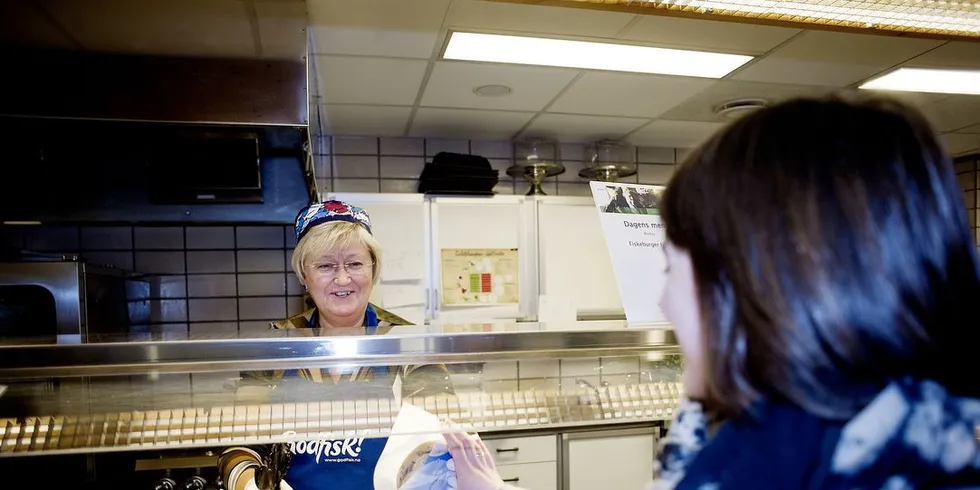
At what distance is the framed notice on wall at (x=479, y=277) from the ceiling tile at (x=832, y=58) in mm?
1533

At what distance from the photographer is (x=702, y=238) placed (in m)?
0.44

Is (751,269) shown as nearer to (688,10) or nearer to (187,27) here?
(688,10)

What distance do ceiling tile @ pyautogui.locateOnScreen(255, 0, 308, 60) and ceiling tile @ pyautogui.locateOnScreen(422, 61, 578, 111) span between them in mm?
843

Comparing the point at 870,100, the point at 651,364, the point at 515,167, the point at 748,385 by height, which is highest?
the point at 515,167

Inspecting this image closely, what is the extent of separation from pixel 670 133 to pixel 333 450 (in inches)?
119

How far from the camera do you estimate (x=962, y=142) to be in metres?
3.69

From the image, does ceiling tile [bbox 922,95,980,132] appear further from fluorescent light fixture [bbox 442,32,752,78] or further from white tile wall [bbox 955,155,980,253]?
fluorescent light fixture [bbox 442,32,752,78]

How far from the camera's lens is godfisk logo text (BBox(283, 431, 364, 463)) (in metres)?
1.05

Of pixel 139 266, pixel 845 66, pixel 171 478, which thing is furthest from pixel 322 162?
pixel 845 66

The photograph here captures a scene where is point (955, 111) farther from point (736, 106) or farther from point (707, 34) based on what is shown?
point (707, 34)

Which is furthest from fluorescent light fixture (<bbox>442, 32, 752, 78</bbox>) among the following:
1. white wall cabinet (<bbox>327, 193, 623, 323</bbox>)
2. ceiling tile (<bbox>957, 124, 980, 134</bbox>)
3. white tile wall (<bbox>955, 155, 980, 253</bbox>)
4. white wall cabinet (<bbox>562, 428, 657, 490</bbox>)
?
white tile wall (<bbox>955, 155, 980, 253</bbox>)

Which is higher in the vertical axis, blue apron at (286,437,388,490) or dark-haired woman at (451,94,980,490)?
dark-haired woman at (451,94,980,490)

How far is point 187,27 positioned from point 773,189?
1.48 m

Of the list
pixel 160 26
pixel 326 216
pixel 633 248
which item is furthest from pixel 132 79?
pixel 633 248
